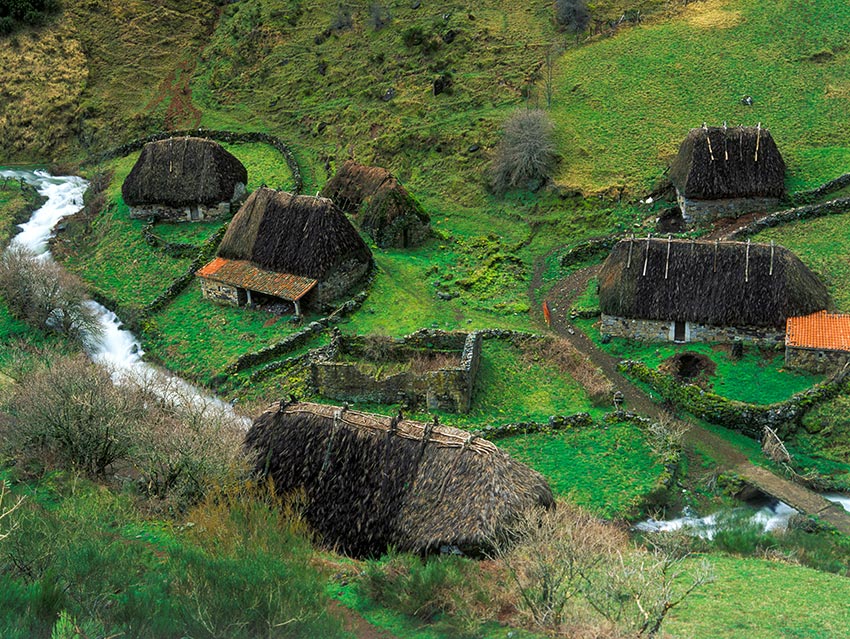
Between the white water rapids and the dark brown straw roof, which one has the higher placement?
the dark brown straw roof

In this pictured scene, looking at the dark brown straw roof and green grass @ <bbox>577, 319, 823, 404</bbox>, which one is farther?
the dark brown straw roof

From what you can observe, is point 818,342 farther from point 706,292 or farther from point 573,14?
point 573,14

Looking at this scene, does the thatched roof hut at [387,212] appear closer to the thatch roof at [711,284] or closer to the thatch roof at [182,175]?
the thatch roof at [182,175]

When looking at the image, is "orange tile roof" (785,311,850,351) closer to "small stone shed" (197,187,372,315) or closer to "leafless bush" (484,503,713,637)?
"leafless bush" (484,503,713,637)

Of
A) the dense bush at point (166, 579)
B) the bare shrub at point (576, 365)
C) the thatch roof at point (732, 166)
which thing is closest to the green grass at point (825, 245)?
the thatch roof at point (732, 166)

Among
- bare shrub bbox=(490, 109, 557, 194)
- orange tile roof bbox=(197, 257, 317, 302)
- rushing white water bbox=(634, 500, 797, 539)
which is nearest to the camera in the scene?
rushing white water bbox=(634, 500, 797, 539)

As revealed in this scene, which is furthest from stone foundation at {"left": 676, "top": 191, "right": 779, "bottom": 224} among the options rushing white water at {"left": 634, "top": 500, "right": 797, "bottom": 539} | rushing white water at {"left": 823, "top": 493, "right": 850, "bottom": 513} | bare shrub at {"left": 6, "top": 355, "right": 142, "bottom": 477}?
bare shrub at {"left": 6, "top": 355, "right": 142, "bottom": 477}
